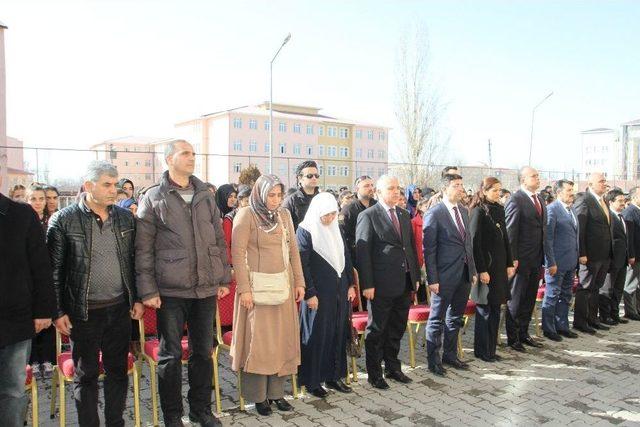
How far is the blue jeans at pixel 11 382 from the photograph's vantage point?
9.62 ft

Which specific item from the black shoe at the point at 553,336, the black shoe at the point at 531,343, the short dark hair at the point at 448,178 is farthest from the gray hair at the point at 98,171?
the black shoe at the point at 553,336

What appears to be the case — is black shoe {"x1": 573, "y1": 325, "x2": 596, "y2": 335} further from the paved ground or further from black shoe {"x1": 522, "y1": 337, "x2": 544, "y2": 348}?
black shoe {"x1": 522, "y1": 337, "x2": 544, "y2": 348}

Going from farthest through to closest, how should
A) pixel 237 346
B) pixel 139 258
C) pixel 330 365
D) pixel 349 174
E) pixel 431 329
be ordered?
1. pixel 349 174
2. pixel 431 329
3. pixel 330 365
4. pixel 237 346
5. pixel 139 258

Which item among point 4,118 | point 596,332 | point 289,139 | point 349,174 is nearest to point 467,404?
point 596,332

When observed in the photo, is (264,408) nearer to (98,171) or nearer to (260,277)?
(260,277)

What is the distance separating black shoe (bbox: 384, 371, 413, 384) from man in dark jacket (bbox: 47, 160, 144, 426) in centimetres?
245

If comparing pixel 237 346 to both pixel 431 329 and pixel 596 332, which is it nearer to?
pixel 431 329

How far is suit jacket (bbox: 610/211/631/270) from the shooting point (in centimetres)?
702

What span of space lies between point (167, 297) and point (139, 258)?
1.08ft

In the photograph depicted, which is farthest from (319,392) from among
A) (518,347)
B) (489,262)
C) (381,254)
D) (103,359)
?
(518,347)

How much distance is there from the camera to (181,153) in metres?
3.66

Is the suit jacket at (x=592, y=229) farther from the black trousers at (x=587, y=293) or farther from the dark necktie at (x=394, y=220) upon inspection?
the dark necktie at (x=394, y=220)

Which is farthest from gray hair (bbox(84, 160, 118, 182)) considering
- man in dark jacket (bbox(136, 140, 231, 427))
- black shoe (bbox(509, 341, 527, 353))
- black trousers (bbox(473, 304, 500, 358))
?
black shoe (bbox(509, 341, 527, 353))

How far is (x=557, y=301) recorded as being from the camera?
643 centimetres
